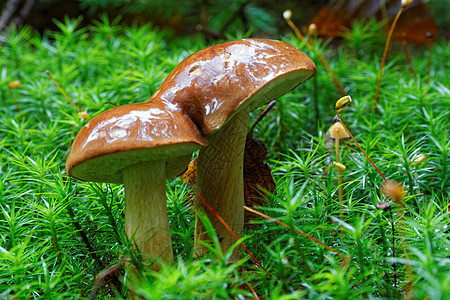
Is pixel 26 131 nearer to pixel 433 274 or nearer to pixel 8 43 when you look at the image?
pixel 8 43

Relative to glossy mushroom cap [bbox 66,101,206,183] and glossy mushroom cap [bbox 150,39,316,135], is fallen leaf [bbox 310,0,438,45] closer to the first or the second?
glossy mushroom cap [bbox 150,39,316,135]

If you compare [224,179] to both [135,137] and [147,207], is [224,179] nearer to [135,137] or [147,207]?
[147,207]

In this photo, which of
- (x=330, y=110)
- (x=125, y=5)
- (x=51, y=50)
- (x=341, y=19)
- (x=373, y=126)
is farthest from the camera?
(x=125, y=5)

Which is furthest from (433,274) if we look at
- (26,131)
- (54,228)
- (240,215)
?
(26,131)

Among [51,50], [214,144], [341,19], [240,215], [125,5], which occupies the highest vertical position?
[125,5]

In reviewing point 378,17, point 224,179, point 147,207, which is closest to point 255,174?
point 224,179

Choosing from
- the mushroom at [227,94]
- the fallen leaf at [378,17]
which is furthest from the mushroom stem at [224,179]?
the fallen leaf at [378,17]

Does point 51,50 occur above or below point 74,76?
above
